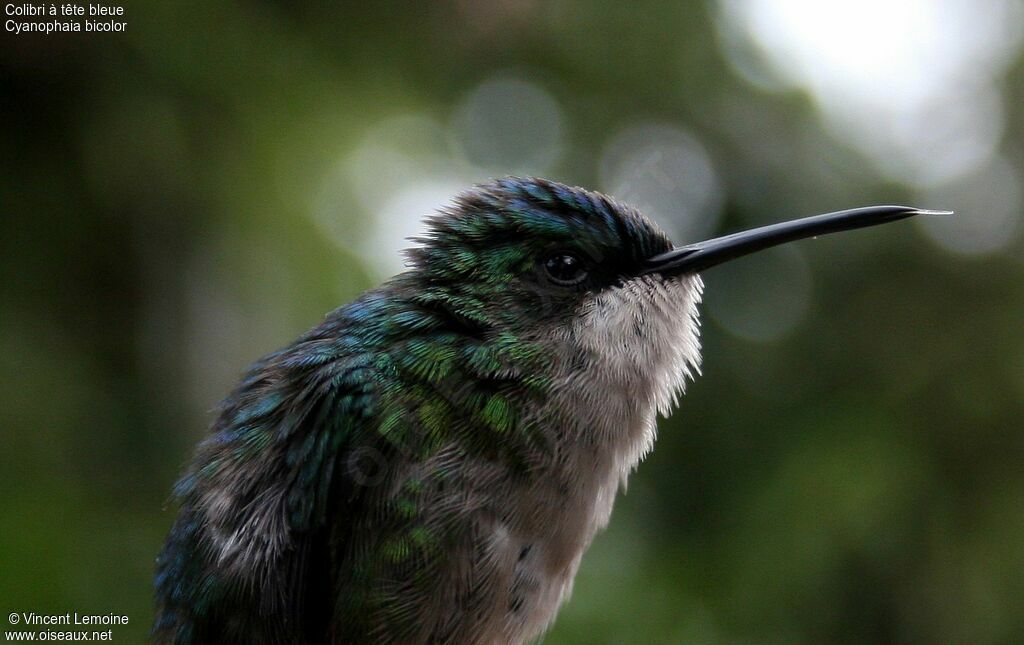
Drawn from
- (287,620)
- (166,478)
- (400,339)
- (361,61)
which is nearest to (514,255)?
(400,339)

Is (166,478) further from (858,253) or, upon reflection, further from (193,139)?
(858,253)

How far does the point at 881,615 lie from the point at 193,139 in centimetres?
479

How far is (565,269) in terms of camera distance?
2.96m

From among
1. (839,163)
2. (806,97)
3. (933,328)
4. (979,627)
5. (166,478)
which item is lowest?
(979,627)

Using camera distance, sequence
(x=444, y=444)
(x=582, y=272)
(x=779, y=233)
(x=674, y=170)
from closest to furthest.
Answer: (x=444, y=444)
(x=779, y=233)
(x=582, y=272)
(x=674, y=170)

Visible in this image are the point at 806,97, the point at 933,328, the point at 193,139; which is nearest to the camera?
the point at 193,139

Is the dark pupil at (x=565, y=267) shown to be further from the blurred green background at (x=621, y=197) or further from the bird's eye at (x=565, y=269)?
the blurred green background at (x=621, y=197)

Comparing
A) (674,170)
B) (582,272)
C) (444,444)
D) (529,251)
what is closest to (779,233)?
(582,272)

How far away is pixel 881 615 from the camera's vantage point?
5.84 metres

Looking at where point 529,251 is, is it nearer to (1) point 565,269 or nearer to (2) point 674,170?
(1) point 565,269

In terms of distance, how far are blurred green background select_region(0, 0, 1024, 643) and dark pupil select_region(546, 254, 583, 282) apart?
1657 mm

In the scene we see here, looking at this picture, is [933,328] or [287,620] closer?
[287,620]

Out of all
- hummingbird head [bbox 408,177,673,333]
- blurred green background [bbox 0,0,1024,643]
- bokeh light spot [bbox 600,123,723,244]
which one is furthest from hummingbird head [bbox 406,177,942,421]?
bokeh light spot [bbox 600,123,723,244]

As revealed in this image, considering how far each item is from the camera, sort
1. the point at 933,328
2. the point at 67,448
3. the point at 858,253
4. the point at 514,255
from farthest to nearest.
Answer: the point at 858,253, the point at 933,328, the point at 67,448, the point at 514,255
